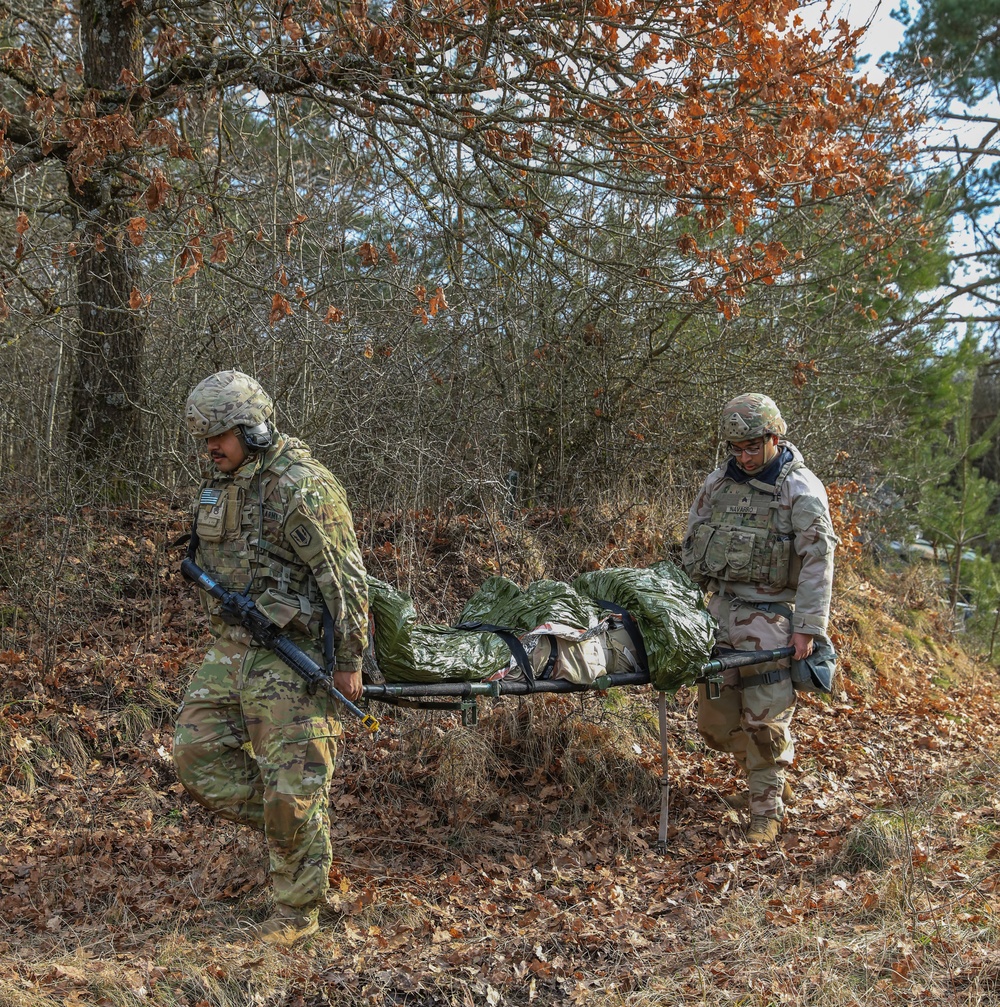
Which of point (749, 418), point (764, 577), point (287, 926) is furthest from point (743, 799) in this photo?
point (287, 926)

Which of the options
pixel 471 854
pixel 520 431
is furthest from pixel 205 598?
pixel 520 431

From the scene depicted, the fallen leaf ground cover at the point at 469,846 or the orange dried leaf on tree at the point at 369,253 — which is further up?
the orange dried leaf on tree at the point at 369,253

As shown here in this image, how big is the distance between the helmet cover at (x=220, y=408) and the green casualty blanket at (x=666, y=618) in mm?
2123

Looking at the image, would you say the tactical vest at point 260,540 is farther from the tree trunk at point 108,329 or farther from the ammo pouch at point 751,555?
the tree trunk at point 108,329

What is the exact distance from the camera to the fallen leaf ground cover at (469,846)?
11.8 ft

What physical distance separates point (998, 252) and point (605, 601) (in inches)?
565

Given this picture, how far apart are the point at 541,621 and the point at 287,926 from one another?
172 cm

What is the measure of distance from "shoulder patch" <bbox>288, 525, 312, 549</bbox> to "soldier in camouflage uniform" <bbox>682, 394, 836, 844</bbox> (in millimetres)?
2383

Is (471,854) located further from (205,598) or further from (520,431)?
(520,431)

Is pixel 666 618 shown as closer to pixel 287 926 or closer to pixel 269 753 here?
pixel 269 753

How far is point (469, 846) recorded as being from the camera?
5109 millimetres

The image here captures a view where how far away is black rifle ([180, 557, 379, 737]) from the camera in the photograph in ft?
13.0

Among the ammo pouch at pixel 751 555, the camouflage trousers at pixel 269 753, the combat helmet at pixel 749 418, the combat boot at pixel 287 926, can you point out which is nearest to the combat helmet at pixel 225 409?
the camouflage trousers at pixel 269 753

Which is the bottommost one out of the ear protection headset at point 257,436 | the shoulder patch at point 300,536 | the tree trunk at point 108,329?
the shoulder patch at point 300,536
